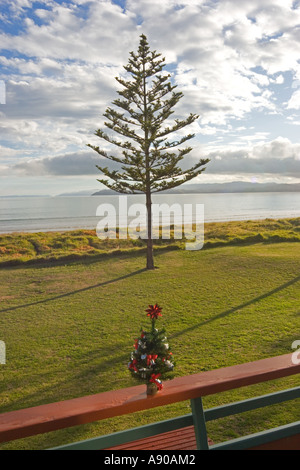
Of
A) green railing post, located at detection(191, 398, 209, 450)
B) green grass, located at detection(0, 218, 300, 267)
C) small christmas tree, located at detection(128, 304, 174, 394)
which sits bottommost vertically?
green grass, located at detection(0, 218, 300, 267)

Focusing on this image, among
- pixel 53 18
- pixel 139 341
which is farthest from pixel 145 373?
pixel 53 18

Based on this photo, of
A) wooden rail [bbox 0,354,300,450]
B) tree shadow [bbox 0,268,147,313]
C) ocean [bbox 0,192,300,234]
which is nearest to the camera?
wooden rail [bbox 0,354,300,450]

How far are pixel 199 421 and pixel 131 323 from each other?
5.99 meters

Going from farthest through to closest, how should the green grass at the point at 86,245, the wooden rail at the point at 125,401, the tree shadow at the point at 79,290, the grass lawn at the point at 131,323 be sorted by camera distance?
the green grass at the point at 86,245
the tree shadow at the point at 79,290
the grass lawn at the point at 131,323
the wooden rail at the point at 125,401

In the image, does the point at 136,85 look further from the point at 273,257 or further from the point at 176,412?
the point at 176,412

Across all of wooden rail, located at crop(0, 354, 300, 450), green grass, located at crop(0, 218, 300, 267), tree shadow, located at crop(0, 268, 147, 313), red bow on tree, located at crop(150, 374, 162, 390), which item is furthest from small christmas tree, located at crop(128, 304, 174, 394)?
green grass, located at crop(0, 218, 300, 267)

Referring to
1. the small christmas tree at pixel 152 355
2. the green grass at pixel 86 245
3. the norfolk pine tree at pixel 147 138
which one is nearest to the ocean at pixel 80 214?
the green grass at pixel 86 245

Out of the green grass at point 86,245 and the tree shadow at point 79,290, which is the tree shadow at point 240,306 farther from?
the green grass at point 86,245

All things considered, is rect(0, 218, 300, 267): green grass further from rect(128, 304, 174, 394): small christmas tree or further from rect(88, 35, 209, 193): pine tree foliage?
rect(128, 304, 174, 394): small christmas tree

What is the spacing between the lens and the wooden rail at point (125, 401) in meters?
1.61

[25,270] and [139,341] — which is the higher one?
[139,341]

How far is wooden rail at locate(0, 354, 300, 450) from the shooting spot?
161cm

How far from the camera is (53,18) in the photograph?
7207 millimetres
